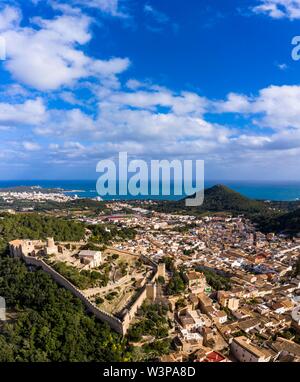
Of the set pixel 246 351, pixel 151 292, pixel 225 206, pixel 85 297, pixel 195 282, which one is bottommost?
pixel 246 351

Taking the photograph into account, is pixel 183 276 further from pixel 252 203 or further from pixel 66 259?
pixel 252 203

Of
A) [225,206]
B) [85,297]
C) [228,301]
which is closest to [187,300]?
[228,301]

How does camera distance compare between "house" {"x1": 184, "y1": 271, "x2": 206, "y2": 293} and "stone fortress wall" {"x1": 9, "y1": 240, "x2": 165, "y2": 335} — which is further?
"house" {"x1": 184, "y1": 271, "x2": 206, "y2": 293}

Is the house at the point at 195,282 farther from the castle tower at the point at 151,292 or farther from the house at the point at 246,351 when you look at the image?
the house at the point at 246,351

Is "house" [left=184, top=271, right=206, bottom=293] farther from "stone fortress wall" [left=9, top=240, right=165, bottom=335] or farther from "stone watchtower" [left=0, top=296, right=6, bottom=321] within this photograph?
"stone watchtower" [left=0, top=296, right=6, bottom=321]

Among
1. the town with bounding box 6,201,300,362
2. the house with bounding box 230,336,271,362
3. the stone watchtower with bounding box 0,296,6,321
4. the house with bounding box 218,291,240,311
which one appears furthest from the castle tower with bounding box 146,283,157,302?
the stone watchtower with bounding box 0,296,6,321

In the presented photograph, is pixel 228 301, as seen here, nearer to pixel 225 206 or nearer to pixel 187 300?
pixel 187 300

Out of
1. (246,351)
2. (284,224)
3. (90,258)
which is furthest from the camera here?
(284,224)

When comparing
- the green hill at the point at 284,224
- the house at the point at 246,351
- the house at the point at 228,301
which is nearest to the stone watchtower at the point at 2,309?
the house at the point at 246,351
